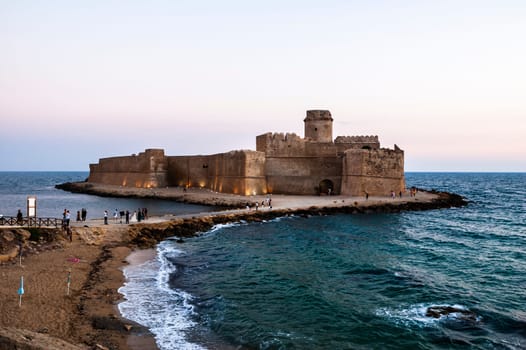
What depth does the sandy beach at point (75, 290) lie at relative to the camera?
318 inches

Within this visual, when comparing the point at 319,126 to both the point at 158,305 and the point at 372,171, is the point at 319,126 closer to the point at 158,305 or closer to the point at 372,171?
the point at 372,171

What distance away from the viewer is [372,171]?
3438 cm

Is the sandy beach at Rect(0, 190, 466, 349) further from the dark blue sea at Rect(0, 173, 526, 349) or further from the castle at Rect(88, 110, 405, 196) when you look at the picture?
the castle at Rect(88, 110, 405, 196)

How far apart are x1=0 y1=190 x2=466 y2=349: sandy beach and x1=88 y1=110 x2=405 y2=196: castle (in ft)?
57.7

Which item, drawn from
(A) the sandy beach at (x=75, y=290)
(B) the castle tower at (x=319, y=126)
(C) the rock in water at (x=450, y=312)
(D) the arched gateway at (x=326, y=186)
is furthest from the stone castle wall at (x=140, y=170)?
(C) the rock in water at (x=450, y=312)

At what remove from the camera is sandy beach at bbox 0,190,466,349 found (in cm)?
807

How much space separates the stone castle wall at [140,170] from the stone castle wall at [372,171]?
2070 centimetres

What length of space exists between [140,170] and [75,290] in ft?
123

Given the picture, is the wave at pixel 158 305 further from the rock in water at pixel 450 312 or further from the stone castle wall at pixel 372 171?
the stone castle wall at pixel 372 171

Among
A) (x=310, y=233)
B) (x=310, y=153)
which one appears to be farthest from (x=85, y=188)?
(x=310, y=233)

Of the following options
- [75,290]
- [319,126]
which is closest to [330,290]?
[75,290]

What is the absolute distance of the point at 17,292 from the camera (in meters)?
10.1

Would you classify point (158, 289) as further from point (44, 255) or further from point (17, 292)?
point (44, 255)

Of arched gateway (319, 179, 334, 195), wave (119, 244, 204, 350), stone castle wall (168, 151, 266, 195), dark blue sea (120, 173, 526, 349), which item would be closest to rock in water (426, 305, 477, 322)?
dark blue sea (120, 173, 526, 349)
